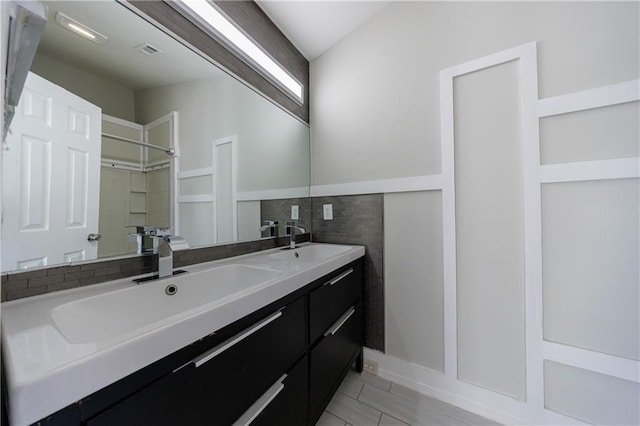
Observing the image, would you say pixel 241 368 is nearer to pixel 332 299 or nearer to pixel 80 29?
pixel 332 299

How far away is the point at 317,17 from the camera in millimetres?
1640

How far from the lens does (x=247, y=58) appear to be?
144cm

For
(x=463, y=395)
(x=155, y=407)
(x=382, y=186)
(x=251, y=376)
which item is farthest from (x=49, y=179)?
(x=463, y=395)

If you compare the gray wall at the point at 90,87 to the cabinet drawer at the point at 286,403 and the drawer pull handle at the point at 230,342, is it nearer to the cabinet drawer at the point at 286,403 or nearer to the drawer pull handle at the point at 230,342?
the drawer pull handle at the point at 230,342

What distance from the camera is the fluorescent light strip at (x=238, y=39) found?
1.16m

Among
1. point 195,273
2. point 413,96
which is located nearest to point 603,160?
point 413,96

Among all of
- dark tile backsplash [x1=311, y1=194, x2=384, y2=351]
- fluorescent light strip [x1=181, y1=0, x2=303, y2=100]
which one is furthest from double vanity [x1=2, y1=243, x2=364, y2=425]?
fluorescent light strip [x1=181, y1=0, x2=303, y2=100]

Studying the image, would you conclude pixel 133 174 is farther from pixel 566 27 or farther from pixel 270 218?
pixel 566 27

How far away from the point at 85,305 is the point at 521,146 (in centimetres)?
190

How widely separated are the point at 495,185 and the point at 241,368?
1.46m

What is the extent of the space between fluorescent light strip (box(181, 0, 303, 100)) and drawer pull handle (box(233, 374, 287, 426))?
5.33 ft

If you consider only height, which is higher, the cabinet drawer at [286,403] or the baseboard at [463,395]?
the cabinet drawer at [286,403]

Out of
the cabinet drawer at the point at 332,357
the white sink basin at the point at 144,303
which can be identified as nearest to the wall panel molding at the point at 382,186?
the cabinet drawer at the point at 332,357

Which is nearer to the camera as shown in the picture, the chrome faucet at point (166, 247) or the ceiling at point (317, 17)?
the chrome faucet at point (166, 247)
